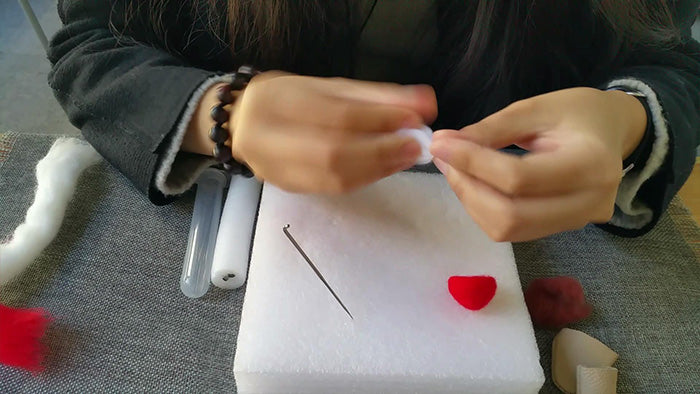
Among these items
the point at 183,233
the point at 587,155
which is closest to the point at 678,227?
the point at 587,155

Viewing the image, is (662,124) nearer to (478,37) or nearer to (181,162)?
(478,37)

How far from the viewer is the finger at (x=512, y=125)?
13.6 inches

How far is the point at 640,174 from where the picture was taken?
0.45m

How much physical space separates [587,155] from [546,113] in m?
0.04

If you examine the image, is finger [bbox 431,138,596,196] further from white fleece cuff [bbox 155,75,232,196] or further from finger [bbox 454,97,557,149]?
white fleece cuff [bbox 155,75,232,196]

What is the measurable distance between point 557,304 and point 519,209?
127mm

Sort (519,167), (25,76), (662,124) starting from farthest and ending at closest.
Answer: (25,76) → (662,124) → (519,167)

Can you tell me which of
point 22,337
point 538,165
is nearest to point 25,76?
point 22,337

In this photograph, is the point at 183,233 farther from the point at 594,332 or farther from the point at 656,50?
the point at 656,50

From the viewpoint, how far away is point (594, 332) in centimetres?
43

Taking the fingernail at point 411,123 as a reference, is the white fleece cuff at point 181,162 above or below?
below

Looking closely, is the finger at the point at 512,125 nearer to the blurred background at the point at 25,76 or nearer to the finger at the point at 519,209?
the finger at the point at 519,209

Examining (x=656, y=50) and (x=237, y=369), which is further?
(x=656, y=50)

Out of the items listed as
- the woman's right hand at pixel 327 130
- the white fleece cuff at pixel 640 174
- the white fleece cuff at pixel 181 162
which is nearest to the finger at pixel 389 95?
the woman's right hand at pixel 327 130
